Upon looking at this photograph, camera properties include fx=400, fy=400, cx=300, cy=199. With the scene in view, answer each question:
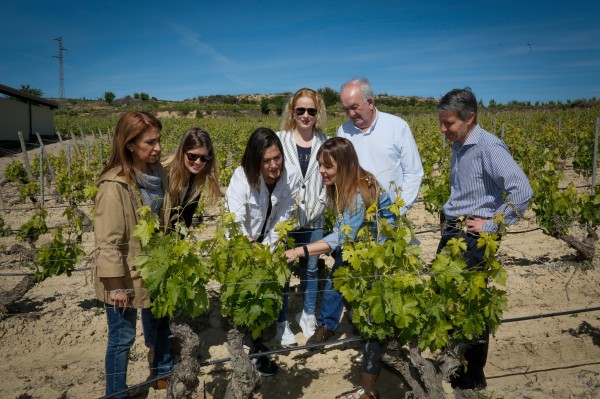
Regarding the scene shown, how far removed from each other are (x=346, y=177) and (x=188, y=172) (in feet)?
3.50

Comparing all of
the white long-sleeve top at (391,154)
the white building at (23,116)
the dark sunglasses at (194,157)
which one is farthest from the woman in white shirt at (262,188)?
the white building at (23,116)

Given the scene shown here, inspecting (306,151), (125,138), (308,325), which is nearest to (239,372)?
Result: (308,325)

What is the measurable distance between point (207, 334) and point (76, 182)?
483 centimetres

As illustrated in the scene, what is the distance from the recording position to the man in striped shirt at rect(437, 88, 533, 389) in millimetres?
2359

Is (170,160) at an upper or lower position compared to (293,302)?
upper

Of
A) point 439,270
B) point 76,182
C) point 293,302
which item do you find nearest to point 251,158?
point 439,270

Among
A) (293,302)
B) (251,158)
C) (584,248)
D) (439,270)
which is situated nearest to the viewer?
(439,270)

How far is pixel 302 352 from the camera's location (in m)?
3.40

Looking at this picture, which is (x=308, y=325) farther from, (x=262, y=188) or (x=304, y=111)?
(x=304, y=111)

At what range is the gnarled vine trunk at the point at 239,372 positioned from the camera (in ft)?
7.59

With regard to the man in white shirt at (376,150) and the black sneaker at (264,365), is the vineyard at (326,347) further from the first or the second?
the man in white shirt at (376,150)

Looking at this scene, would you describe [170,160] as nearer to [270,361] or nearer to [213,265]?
[213,265]

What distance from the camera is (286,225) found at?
2.38 metres

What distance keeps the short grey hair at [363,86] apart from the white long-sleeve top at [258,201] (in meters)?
0.88
